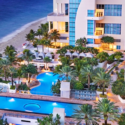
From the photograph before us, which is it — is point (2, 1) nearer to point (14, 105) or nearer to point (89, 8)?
point (89, 8)

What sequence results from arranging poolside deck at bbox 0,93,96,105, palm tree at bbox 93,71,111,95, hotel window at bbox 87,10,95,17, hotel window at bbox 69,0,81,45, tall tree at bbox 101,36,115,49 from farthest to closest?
hotel window at bbox 69,0,81,45
tall tree at bbox 101,36,115,49
hotel window at bbox 87,10,95,17
poolside deck at bbox 0,93,96,105
palm tree at bbox 93,71,111,95

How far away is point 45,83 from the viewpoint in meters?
25.5

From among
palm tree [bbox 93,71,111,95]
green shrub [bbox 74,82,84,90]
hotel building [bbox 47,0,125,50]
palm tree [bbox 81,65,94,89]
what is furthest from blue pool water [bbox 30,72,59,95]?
hotel building [bbox 47,0,125,50]

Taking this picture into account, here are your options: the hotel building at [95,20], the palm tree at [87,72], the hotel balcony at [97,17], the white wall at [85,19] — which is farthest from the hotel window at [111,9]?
the palm tree at [87,72]

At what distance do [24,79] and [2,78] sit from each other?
7.20 feet

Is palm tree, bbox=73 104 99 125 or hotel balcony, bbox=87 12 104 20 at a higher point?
hotel balcony, bbox=87 12 104 20

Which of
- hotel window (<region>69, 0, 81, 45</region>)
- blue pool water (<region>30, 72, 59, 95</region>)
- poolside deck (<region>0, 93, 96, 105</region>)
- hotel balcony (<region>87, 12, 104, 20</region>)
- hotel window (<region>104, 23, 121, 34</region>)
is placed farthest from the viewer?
hotel window (<region>69, 0, 81, 45</region>)

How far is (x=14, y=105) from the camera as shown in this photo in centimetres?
2119

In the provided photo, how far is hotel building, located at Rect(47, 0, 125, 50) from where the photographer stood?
34.1m

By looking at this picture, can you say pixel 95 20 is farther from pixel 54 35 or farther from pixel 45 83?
pixel 45 83

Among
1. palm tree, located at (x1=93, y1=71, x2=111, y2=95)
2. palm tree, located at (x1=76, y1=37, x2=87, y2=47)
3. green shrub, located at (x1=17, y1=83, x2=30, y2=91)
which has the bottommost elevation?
green shrub, located at (x1=17, y1=83, x2=30, y2=91)

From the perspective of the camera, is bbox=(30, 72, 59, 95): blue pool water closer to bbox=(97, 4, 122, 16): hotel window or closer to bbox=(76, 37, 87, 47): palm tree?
bbox=(76, 37, 87, 47): palm tree

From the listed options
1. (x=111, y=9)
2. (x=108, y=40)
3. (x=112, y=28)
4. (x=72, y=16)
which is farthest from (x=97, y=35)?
(x=72, y=16)

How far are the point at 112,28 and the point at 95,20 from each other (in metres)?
2.69
